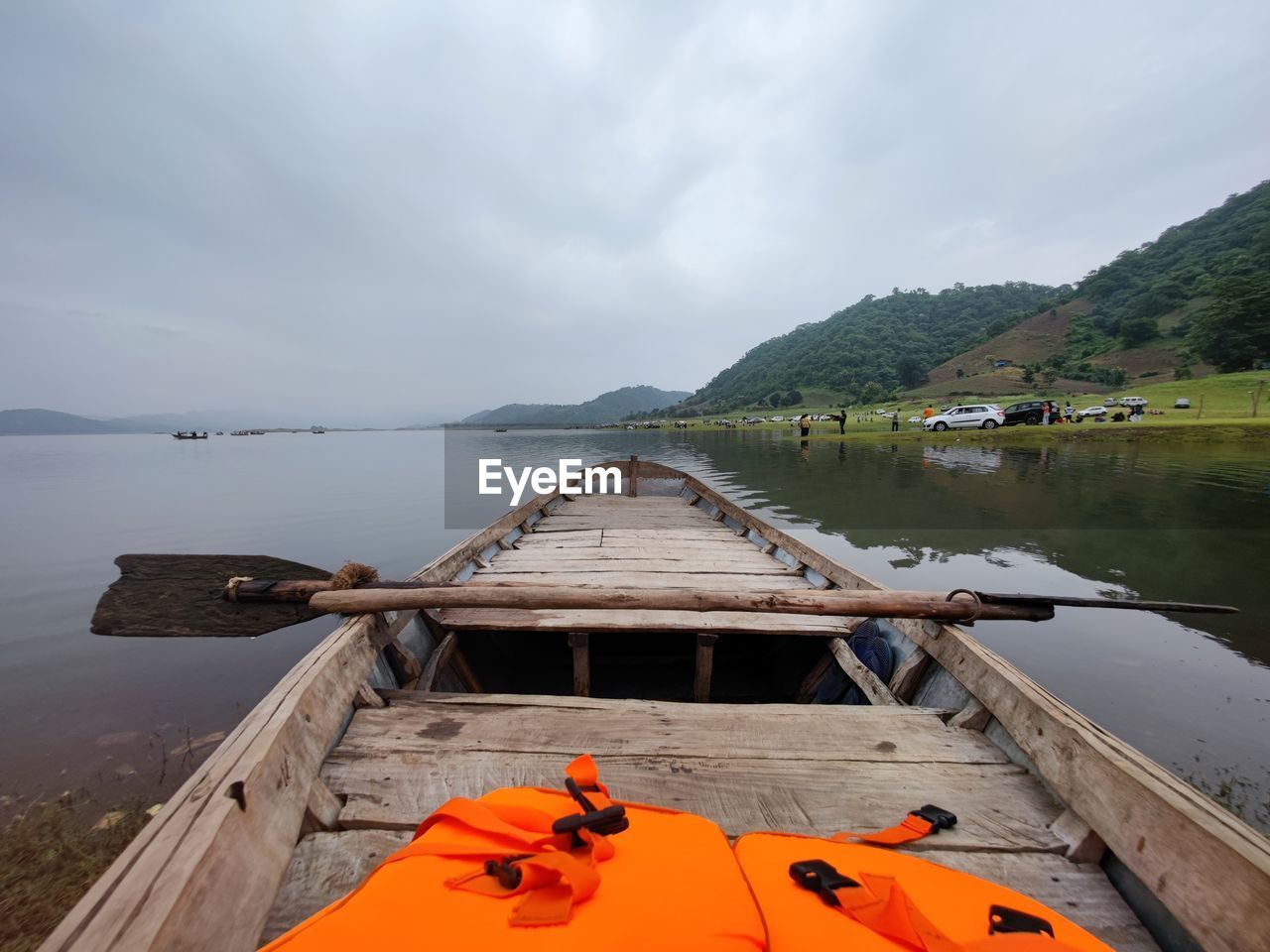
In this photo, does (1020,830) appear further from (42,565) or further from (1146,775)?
(42,565)

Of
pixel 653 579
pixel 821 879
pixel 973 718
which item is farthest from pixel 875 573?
pixel 821 879

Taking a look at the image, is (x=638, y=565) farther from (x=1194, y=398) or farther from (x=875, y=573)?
(x=1194, y=398)

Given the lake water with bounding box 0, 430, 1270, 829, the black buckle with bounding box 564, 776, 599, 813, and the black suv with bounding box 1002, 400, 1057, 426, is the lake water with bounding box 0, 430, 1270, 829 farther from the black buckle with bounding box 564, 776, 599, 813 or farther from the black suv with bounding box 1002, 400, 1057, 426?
the black suv with bounding box 1002, 400, 1057, 426

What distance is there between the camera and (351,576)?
3232 mm

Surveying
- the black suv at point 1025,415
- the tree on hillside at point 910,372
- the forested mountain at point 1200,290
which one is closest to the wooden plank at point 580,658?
the black suv at point 1025,415

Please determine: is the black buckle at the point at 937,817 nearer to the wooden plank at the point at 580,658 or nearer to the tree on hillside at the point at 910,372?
the wooden plank at the point at 580,658

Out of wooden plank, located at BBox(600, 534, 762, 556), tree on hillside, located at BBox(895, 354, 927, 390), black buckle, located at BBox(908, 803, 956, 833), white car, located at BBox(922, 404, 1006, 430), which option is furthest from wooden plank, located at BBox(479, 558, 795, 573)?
tree on hillside, located at BBox(895, 354, 927, 390)

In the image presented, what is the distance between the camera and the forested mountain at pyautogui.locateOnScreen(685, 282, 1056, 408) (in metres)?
116

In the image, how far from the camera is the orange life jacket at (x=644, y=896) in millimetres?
1019

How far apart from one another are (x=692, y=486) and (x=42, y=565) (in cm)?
1381

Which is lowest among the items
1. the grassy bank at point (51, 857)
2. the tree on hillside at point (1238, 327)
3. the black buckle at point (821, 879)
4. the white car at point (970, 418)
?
the grassy bank at point (51, 857)

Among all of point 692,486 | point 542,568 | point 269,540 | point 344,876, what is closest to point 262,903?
point 344,876

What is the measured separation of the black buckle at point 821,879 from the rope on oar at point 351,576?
2.93m

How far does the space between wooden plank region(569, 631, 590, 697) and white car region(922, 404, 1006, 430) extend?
39611mm
